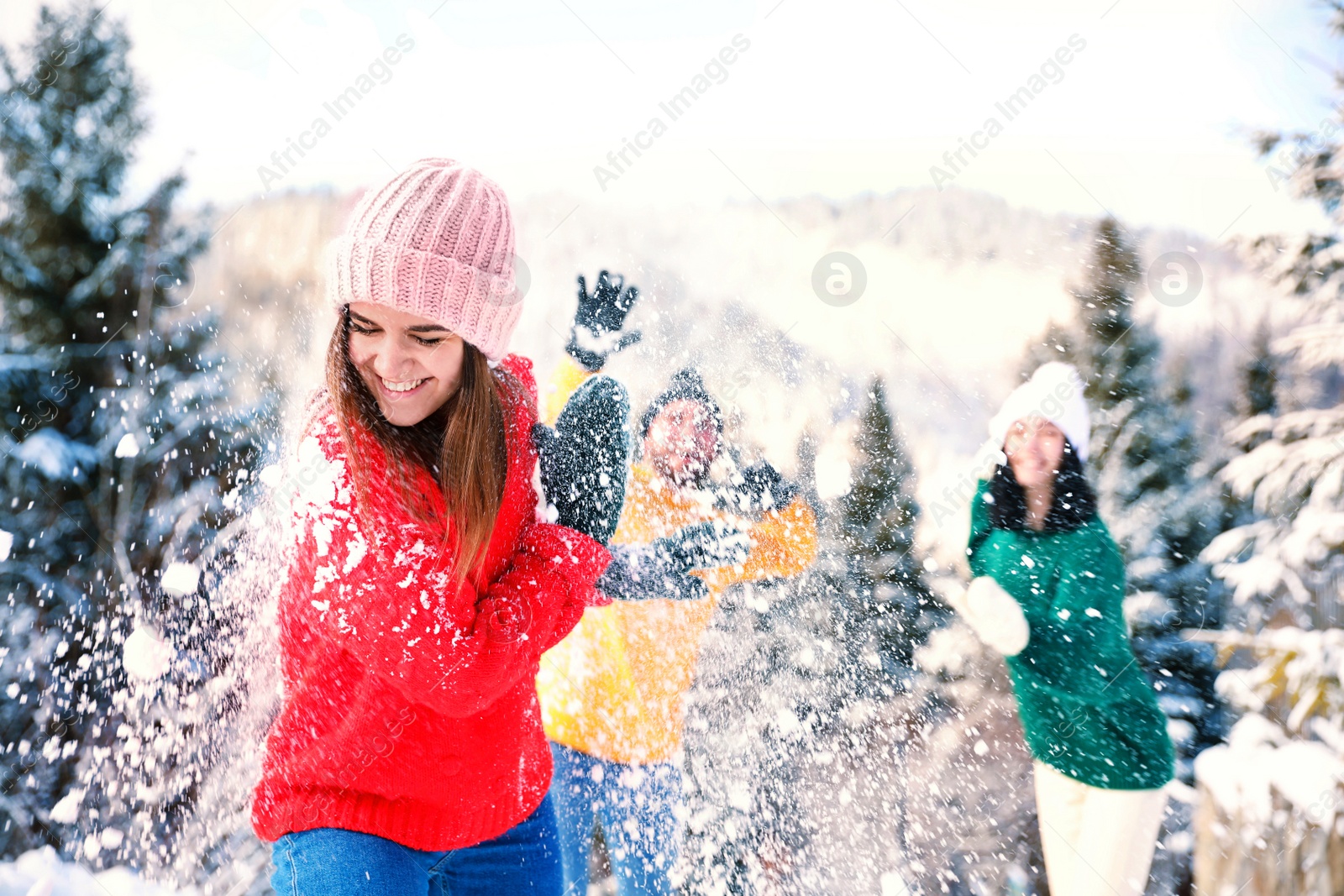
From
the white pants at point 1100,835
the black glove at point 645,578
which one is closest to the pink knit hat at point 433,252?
the black glove at point 645,578

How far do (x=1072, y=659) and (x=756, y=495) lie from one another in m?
1.11

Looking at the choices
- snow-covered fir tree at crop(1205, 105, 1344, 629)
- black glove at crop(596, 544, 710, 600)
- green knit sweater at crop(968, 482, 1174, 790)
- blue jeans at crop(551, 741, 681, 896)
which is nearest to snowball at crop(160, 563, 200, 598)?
blue jeans at crop(551, 741, 681, 896)

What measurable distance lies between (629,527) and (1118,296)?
3053 millimetres

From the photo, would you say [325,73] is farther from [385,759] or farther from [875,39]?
[385,759]

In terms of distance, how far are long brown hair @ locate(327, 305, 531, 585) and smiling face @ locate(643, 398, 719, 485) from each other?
40.8 inches

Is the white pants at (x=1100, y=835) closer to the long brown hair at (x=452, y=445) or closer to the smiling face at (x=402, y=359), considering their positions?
the long brown hair at (x=452, y=445)

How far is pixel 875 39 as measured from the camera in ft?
13.8

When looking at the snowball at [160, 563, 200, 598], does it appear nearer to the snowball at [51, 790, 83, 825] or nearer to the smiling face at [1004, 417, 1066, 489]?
the snowball at [51, 790, 83, 825]

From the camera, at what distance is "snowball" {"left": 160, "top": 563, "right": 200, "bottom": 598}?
4133 mm

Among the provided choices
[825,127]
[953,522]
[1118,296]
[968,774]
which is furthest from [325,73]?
[968,774]

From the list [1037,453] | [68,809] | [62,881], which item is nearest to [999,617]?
[1037,453]

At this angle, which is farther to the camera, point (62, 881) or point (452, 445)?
point (62, 881)

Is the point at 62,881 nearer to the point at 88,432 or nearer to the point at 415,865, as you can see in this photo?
the point at 88,432

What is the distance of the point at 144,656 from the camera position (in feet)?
12.8
